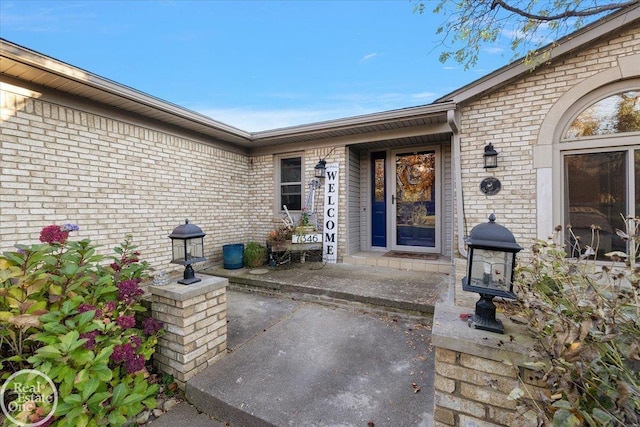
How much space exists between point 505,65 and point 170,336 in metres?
5.44

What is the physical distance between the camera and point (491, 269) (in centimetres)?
144

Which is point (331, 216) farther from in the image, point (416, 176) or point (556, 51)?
point (556, 51)

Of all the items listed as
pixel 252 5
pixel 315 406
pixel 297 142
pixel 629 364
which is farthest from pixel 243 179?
pixel 629 364

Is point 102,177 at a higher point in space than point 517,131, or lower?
lower

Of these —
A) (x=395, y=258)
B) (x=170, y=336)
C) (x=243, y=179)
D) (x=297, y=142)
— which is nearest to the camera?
(x=170, y=336)

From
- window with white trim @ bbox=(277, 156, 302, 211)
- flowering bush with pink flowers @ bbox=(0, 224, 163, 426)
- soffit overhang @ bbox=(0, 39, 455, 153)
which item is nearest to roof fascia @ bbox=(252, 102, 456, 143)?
soffit overhang @ bbox=(0, 39, 455, 153)

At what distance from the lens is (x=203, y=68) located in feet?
25.7

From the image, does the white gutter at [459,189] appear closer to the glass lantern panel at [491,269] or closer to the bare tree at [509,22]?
the bare tree at [509,22]

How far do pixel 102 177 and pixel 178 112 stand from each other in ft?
4.78

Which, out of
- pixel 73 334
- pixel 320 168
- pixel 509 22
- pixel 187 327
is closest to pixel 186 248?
pixel 187 327

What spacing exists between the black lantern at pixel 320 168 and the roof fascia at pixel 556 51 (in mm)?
2361

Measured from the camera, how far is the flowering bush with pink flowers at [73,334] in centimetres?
159

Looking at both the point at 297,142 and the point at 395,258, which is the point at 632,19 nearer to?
the point at 395,258
